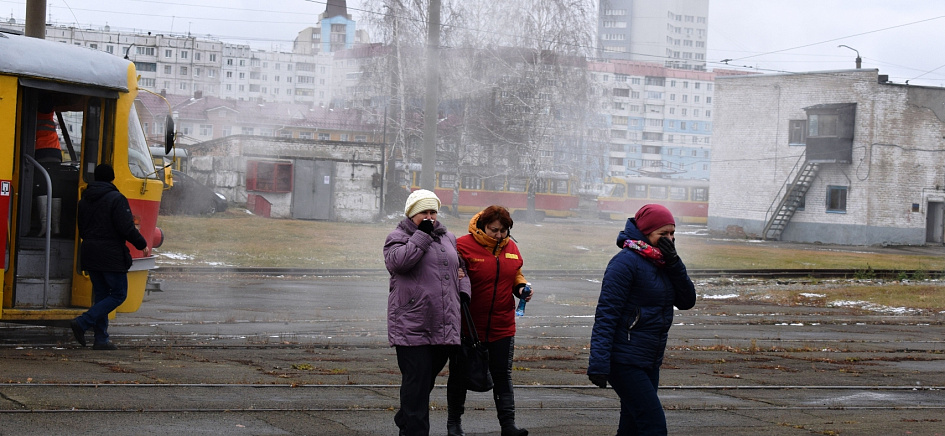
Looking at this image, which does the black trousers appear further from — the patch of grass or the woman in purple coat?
the patch of grass

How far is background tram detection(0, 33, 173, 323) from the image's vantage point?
9148 mm

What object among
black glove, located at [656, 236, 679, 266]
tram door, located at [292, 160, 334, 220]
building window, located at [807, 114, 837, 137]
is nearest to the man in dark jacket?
black glove, located at [656, 236, 679, 266]

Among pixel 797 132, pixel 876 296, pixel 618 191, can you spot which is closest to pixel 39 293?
pixel 876 296

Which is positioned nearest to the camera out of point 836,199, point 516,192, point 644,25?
point 644,25

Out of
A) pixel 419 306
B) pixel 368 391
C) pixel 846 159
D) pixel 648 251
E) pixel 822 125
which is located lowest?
pixel 368 391

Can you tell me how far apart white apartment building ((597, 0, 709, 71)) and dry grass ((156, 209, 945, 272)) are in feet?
24.3

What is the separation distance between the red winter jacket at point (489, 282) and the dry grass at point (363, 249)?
1781 cm

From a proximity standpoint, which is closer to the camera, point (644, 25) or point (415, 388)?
point (415, 388)

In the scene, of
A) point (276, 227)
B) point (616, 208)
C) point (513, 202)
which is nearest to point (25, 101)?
point (276, 227)

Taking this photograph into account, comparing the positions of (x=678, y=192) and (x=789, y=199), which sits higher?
(x=678, y=192)

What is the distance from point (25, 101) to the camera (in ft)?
30.6

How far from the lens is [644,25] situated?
34750 mm

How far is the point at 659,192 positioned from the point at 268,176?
29481 millimetres

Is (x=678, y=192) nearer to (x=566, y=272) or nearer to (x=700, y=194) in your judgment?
(x=700, y=194)
